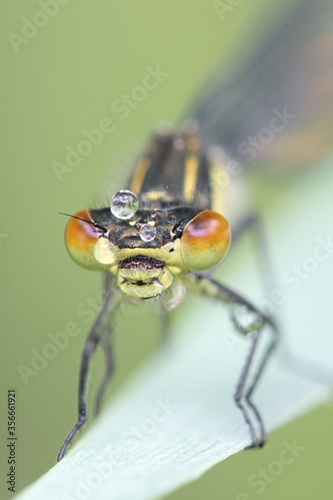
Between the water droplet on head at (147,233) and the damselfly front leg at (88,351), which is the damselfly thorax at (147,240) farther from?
the damselfly front leg at (88,351)

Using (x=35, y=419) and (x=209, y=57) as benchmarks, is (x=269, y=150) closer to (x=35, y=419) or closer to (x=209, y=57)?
(x=209, y=57)

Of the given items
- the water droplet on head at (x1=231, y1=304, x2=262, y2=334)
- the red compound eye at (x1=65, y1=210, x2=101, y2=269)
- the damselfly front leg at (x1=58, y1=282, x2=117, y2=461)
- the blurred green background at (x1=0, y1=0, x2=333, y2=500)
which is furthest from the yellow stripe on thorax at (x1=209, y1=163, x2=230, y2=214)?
the red compound eye at (x1=65, y1=210, x2=101, y2=269)

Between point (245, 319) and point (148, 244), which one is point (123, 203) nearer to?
point (148, 244)

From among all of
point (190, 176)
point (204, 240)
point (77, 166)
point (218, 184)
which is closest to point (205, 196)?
point (190, 176)

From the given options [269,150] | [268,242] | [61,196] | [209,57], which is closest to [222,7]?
[209,57]

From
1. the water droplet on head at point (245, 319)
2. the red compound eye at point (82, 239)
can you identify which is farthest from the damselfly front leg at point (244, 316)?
the red compound eye at point (82, 239)

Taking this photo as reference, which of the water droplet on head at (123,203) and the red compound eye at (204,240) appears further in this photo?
the red compound eye at (204,240)

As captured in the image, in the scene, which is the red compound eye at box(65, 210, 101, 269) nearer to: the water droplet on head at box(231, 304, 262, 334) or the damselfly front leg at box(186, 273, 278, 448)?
the damselfly front leg at box(186, 273, 278, 448)
